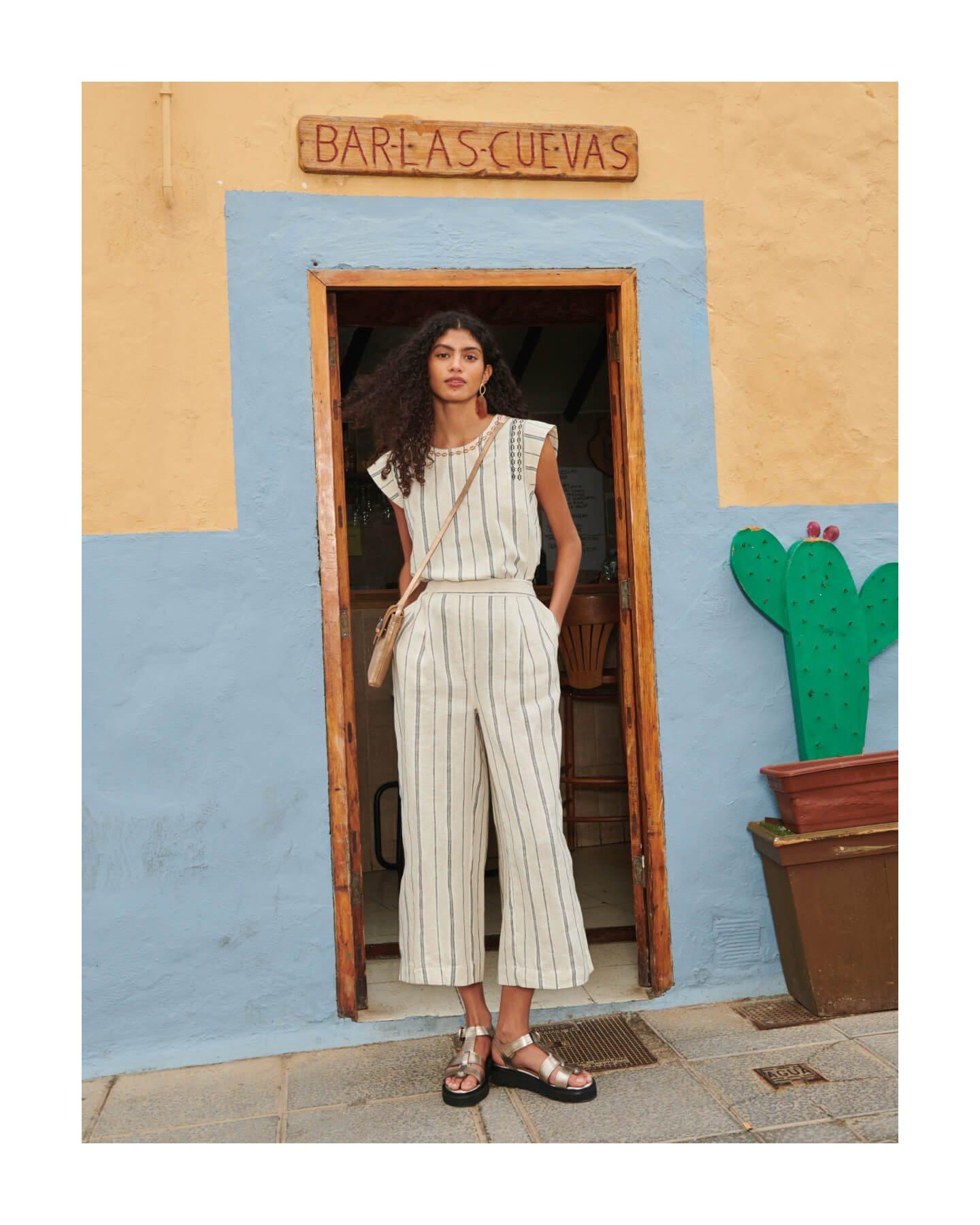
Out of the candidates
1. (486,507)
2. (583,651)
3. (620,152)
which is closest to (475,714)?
(486,507)

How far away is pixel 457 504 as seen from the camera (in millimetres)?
2768

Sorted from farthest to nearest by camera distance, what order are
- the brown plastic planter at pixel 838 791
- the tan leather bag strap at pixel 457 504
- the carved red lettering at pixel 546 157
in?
the carved red lettering at pixel 546 157
the brown plastic planter at pixel 838 791
the tan leather bag strap at pixel 457 504

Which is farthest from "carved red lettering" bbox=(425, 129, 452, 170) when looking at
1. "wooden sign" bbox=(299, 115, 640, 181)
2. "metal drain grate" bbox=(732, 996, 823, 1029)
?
"metal drain grate" bbox=(732, 996, 823, 1029)

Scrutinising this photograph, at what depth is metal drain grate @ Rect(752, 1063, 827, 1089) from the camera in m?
2.69

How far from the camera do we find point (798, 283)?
342cm

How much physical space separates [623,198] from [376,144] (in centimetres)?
82

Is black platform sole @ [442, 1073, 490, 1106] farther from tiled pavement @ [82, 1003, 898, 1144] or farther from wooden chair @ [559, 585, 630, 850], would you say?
wooden chair @ [559, 585, 630, 850]

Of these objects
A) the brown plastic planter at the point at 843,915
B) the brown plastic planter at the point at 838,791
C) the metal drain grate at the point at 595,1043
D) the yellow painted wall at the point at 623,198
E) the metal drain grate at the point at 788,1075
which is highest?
the yellow painted wall at the point at 623,198

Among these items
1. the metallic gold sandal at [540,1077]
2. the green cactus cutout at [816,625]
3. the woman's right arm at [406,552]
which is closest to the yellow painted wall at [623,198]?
the green cactus cutout at [816,625]

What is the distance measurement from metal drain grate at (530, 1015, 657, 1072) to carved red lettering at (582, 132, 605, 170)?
8.95 ft

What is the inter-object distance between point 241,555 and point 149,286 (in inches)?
34.2

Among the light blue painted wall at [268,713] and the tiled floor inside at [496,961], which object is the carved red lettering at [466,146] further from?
the tiled floor inside at [496,961]

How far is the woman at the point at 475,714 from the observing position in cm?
272

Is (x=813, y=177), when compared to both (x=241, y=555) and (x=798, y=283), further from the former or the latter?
(x=241, y=555)
